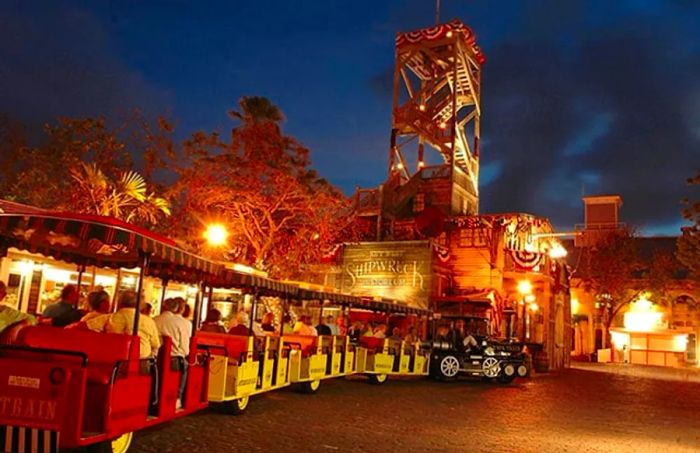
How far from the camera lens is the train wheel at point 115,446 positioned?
22.7ft

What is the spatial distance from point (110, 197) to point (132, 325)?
463 inches

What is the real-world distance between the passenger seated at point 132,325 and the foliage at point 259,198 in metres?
14.2

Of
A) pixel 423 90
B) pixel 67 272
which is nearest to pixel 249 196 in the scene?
pixel 67 272

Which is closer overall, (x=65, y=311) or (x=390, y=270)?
(x=65, y=311)

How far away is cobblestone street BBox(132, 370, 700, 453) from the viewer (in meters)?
8.84

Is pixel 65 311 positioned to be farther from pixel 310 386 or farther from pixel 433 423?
pixel 310 386

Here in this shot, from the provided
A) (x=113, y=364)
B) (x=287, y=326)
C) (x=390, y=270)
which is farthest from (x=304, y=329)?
(x=390, y=270)

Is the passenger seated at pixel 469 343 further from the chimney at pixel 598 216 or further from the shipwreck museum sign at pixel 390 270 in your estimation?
the chimney at pixel 598 216

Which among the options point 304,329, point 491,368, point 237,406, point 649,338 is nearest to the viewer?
point 237,406

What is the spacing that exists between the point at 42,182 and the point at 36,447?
67.3ft

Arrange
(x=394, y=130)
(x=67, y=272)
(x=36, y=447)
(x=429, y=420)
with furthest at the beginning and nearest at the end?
(x=394, y=130) < (x=67, y=272) < (x=429, y=420) < (x=36, y=447)

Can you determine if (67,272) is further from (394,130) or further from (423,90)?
(423,90)

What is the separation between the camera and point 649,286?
44375mm

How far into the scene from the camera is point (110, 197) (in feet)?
60.0
